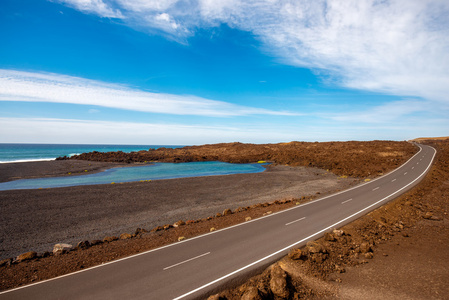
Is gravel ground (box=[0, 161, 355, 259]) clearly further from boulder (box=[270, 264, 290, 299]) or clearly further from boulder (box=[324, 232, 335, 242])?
boulder (box=[270, 264, 290, 299])

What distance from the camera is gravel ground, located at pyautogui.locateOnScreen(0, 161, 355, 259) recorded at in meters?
17.3

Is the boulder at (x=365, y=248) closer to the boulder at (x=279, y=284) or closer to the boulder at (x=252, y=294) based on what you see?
the boulder at (x=279, y=284)

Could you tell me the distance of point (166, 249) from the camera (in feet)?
41.4

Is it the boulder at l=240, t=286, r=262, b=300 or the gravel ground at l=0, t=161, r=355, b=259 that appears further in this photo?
the gravel ground at l=0, t=161, r=355, b=259

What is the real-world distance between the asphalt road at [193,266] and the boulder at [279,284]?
1.15m

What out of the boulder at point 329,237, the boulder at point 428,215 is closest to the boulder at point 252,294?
the boulder at point 329,237

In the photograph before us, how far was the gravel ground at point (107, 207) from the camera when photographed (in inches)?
681

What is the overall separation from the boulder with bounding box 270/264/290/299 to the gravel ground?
12.8 metres

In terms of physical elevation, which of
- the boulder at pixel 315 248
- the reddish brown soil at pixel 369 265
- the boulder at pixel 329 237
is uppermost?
the boulder at pixel 315 248

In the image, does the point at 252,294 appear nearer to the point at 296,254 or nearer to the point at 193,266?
the point at 193,266

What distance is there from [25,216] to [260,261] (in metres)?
23.2

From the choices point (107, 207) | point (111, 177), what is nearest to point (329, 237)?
point (107, 207)

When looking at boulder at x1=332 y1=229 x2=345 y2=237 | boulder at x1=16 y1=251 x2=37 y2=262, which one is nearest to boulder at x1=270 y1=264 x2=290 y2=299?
boulder at x1=332 y1=229 x2=345 y2=237

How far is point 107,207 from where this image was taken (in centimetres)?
2469
